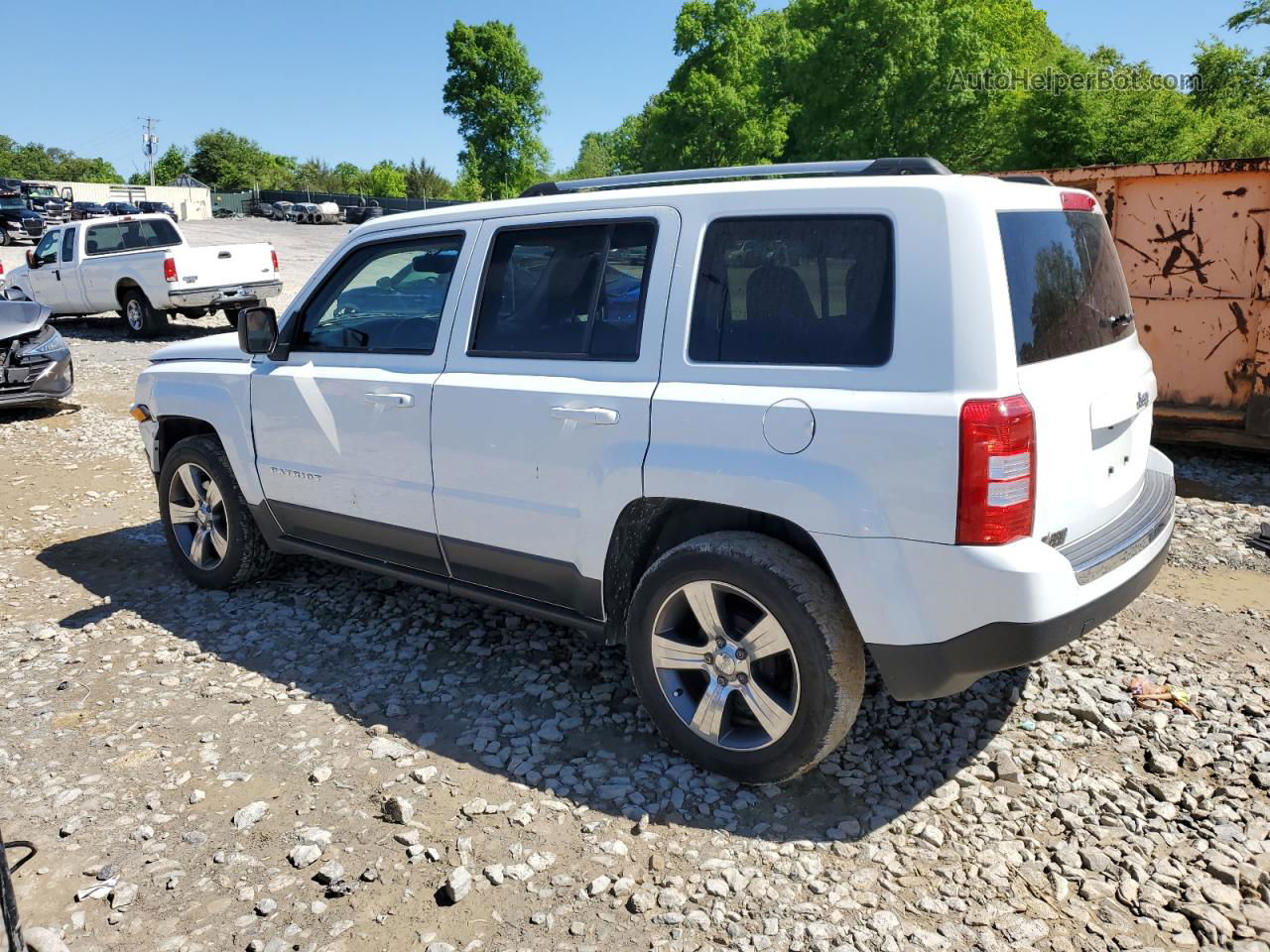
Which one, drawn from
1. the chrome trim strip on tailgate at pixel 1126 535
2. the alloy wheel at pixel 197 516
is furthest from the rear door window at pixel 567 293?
the alloy wheel at pixel 197 516

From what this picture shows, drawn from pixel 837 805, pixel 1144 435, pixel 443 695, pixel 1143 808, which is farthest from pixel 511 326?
pixel 1143 808

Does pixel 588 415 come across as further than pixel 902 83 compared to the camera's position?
No

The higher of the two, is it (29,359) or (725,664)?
(29,359)

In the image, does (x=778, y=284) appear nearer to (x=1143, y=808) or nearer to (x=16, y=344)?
(x=1143, y=808)

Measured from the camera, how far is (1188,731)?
3639 millimetres

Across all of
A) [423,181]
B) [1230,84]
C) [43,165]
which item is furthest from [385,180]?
[1230,84]

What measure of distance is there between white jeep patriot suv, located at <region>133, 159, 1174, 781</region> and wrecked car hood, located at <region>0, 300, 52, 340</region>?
6.98 metres

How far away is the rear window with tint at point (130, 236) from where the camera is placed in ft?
51.3

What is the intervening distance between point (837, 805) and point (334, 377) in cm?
274

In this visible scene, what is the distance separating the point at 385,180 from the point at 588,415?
91.9 meters

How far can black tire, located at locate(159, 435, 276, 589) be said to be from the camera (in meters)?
5.01

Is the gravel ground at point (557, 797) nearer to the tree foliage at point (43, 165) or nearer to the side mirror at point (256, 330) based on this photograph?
the side mirror at point (256, 330)

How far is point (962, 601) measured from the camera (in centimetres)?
279

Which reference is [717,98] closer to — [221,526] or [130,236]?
[130,236]
